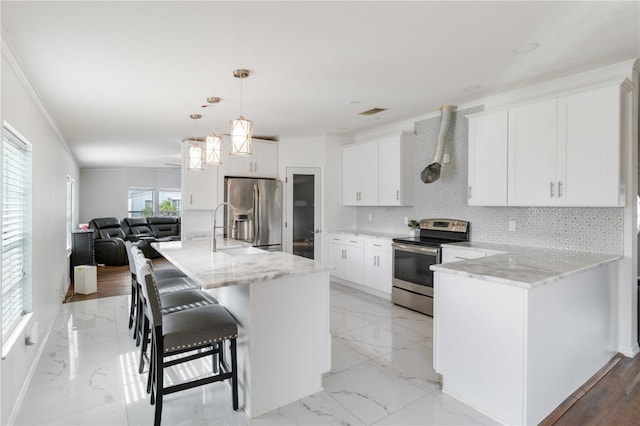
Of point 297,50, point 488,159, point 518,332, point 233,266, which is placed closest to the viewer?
point 518,332

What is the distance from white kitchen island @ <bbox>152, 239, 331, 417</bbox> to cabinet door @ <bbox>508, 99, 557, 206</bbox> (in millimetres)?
2248

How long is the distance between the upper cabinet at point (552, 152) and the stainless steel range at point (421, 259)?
1.88 ft

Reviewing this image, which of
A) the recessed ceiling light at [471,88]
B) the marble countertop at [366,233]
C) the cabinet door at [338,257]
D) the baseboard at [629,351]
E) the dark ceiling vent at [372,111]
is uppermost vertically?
the dark ceiling vent at [372,111]

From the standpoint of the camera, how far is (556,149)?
3141 mm

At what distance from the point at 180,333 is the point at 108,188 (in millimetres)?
9604

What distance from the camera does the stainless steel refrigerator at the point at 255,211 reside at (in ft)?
17.7

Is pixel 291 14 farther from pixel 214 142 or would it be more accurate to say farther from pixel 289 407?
pixel 289 407

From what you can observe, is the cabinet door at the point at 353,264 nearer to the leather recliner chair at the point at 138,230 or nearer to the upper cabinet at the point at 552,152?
the upper cabinet at the point at 552,152

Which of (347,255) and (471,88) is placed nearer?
(471,88)

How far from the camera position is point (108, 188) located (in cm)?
1000

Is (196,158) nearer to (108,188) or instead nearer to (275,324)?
(275,324)


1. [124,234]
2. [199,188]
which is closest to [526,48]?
[199,188]

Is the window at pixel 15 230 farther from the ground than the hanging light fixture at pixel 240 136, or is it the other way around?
the hanging light fixture at pixel 240 136

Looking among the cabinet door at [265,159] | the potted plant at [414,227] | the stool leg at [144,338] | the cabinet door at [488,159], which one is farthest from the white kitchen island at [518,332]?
the cabinet door at [265,159]
